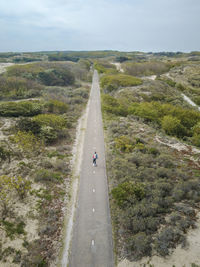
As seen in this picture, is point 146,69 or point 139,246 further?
point 146,69

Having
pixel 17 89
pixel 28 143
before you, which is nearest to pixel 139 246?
pixel 28 143

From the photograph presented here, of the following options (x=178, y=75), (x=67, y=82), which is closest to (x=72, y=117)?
(x=67, y=82)

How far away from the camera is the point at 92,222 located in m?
11.2

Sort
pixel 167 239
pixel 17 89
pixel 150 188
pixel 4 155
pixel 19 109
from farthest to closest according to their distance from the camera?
pixel 17 89
pixel 19 109
pixel 4 155
pixel 150 188
pixel 167 239

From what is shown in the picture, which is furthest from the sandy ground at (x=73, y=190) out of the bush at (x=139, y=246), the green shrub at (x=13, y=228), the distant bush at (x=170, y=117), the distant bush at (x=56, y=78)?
the distant bush at (x=56, y=78)

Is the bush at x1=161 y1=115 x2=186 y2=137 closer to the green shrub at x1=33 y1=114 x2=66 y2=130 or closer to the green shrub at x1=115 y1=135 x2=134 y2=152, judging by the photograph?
the green shrub at x1=115 y1=135 x2=134 y2=152

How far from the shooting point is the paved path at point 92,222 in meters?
9.19

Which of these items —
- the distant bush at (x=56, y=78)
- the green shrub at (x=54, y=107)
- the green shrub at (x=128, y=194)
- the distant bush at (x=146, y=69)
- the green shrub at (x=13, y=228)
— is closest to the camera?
the green shrub at (x=13, y=228)

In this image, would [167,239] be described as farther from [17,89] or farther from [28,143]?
[17,89]

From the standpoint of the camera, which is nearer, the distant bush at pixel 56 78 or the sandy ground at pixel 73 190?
the sandy ground at pixel 73 190

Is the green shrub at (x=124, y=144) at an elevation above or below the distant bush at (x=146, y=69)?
below

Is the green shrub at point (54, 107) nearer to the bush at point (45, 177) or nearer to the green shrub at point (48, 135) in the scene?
the green shrub at point (48, 135)

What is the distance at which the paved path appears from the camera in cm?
919

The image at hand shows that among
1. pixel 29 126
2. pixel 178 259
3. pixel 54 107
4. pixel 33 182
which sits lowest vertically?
pixel 33 182
